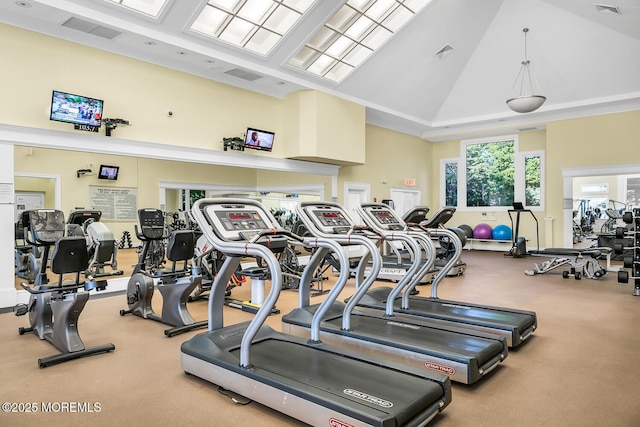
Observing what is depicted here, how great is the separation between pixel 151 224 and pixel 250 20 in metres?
3.89

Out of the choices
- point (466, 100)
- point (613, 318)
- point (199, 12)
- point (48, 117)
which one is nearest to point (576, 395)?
point (613, 318)

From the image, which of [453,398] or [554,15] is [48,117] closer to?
[453,398]

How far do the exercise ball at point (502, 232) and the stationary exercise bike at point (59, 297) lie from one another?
11.2 metres

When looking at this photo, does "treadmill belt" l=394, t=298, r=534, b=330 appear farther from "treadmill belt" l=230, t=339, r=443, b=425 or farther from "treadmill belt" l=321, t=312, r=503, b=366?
"treadmill belt" l=230, t=339, r=443, b=425

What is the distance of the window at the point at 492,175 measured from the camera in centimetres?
1234


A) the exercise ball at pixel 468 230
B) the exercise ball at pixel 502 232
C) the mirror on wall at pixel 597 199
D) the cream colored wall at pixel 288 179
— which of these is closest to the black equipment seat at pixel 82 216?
the cream colored wall at pixel 288 179

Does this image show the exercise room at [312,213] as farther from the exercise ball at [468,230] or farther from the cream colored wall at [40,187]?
the exercise ball at [468,230]

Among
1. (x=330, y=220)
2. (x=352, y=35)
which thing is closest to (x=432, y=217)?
(x=330, y=220)

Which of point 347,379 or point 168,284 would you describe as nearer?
point 347,379

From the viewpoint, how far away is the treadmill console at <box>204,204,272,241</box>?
323 cm

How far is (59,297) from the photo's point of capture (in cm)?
395

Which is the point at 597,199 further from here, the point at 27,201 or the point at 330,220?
the point at 27,201

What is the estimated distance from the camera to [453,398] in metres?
2.95

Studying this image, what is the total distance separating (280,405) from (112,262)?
546cm
